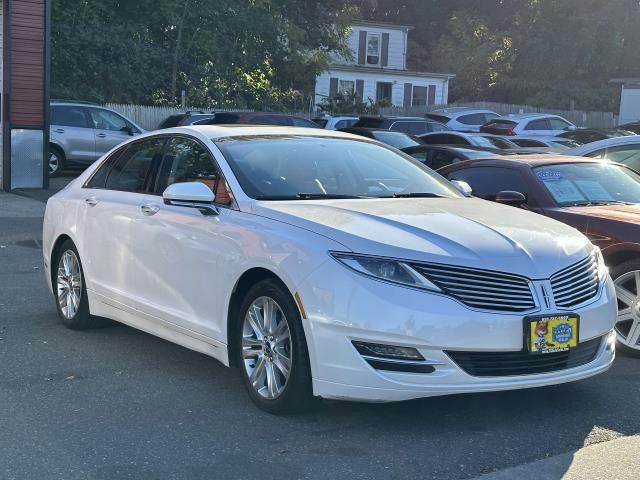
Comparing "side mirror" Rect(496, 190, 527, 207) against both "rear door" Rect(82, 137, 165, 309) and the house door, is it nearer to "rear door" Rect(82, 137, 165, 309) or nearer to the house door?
"rear door" Rect(82, 137, 165, 309)

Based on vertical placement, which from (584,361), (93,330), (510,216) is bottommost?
(93,330)

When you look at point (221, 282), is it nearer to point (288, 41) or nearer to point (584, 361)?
point (584, 361)

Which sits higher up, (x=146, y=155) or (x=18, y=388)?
(x=146, y=155)

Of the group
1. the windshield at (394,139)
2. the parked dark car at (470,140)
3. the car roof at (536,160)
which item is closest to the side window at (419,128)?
the parked dark car at (470,140)

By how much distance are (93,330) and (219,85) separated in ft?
79.0

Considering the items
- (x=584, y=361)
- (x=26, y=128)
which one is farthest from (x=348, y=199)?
(x=26, y=128)

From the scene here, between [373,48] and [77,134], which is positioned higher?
[373,48]

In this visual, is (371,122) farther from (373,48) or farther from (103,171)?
(373,48)

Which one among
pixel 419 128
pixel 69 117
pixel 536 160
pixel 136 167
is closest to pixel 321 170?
pixel 136 167

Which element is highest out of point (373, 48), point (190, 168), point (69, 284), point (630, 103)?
point (373, 48)

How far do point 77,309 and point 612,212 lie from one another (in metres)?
4.19

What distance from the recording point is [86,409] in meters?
4.77

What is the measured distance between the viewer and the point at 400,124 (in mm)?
22188

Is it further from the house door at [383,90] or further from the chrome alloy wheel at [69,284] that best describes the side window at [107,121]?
the house door at [383,90]
